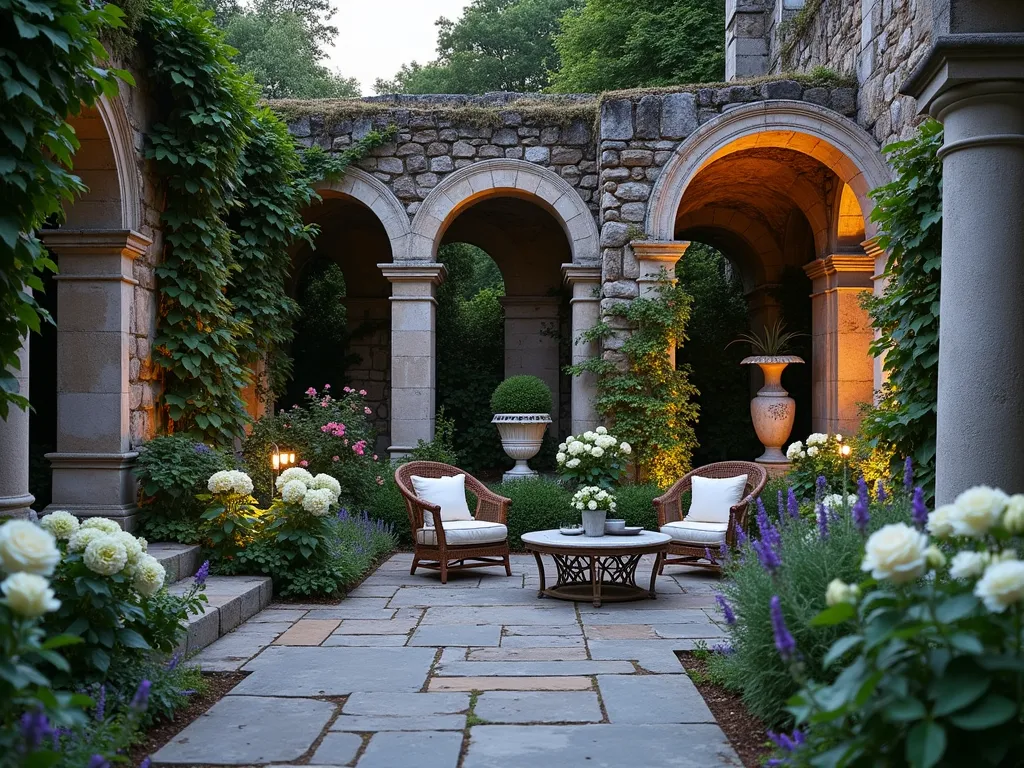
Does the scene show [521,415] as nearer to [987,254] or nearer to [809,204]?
[809,204]

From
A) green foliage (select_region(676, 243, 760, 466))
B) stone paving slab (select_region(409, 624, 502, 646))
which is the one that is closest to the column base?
stone paving slab (select_region(409, 624, 502, 646))

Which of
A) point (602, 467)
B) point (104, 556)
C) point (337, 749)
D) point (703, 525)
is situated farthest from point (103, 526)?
point (602, 467)

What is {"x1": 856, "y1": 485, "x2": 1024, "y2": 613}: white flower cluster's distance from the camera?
1.66 m

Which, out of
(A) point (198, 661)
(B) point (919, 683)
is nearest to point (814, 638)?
(B) point (919, 683)

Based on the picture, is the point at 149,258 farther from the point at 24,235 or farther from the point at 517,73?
the point at 517,73

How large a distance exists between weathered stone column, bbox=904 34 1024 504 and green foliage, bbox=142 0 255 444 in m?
4.89

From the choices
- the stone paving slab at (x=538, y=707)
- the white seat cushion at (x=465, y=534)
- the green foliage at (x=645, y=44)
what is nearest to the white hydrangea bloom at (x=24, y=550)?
the stone paving slab at (x=538, y=707)

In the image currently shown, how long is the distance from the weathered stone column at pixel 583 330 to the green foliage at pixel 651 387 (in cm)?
26

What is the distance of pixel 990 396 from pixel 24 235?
3583 millimetres

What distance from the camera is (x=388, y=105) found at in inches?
375

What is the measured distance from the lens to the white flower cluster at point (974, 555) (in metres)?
1.66

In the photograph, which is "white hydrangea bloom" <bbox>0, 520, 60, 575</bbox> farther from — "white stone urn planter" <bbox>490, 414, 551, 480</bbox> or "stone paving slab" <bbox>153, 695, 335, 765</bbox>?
"white stone urn planter" <bbox>490, 414, 551, 480</bbox>

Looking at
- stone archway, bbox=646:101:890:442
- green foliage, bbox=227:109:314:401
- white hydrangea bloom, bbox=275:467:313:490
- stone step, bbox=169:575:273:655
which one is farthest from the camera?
stone archway, bbox=646:101:890:442

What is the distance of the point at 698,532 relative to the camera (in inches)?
259
